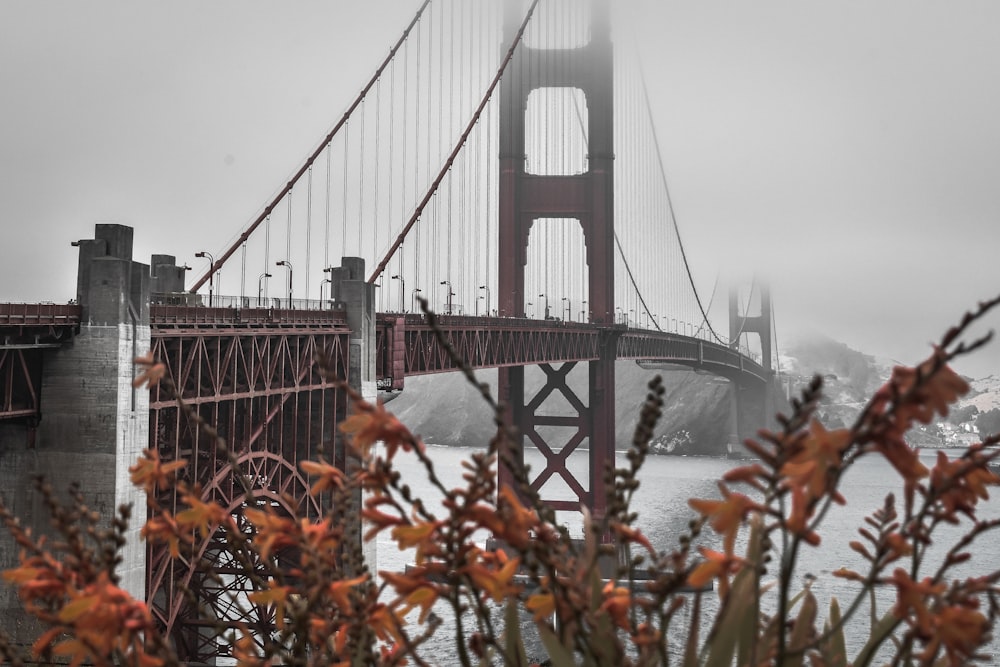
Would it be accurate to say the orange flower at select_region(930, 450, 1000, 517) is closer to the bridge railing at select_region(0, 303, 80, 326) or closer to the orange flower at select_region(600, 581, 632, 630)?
the orange flower at select_region(600, 581, 632, 630)

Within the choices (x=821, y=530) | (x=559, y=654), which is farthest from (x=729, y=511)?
(x=821, y=530)

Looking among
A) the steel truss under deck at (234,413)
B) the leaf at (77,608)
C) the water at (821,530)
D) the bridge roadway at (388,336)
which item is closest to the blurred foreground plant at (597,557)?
the leaf at (77,608)

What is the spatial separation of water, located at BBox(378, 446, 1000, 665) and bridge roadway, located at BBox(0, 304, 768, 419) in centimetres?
666

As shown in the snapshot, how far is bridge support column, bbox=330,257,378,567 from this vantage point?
21.0m

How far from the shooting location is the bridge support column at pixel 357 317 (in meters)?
21.0

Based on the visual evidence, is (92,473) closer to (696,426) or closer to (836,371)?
(696,426)

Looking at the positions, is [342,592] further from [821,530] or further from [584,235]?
[821,530]

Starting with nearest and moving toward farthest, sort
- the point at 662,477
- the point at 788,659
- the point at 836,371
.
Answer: the point at 788,659, the point at 662,477, the point at 836,371

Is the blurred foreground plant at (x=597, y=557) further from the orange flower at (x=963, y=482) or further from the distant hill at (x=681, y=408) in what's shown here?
the distant hill at (x=681, y=408)

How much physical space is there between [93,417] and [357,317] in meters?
8.81

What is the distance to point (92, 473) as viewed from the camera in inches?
506

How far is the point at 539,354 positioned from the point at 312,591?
33.4m

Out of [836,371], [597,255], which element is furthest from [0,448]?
[836,371]

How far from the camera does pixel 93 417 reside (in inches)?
507
